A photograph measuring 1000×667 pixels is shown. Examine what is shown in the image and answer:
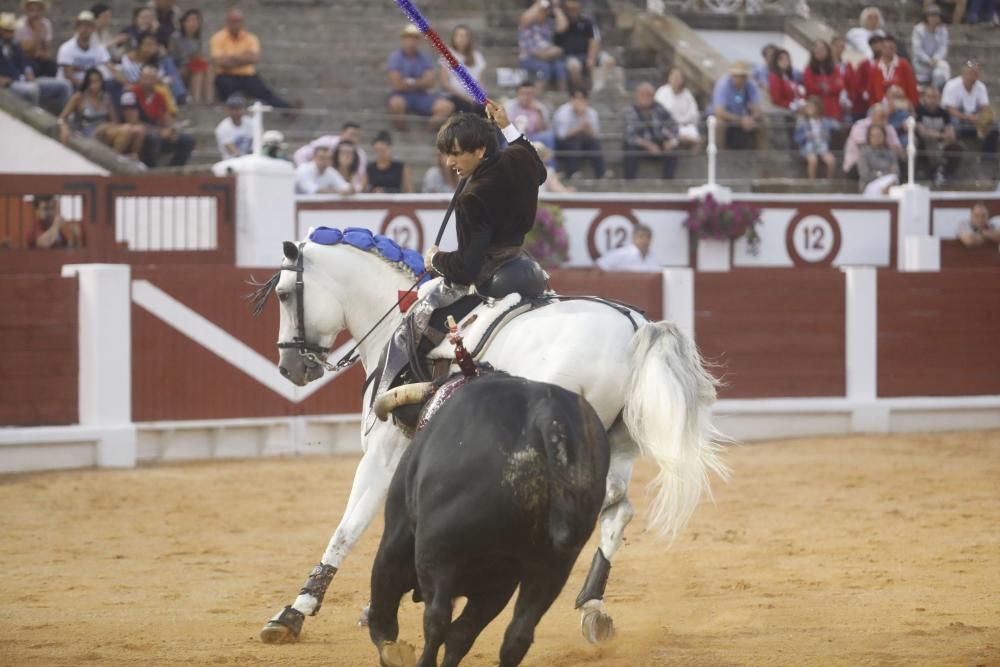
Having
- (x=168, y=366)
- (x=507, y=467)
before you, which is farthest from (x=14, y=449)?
(x=507, y=467)

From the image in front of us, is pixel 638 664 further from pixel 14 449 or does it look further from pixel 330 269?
pixel 14 449

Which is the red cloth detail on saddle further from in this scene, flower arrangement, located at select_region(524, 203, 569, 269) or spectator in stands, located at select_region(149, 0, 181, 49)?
spectator in stands, located at select_region(149, 0, 181, 49)

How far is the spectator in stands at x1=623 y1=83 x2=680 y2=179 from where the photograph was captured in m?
15.9

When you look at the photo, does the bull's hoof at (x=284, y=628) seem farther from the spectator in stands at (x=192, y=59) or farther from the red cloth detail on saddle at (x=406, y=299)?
the spectator in stands at (x=192, y=59)

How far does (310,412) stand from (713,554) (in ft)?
16.0

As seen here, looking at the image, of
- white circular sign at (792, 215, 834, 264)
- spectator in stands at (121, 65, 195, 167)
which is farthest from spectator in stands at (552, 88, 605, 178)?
spectator in stands at (121, 65, 195, 167)

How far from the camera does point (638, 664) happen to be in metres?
5.51

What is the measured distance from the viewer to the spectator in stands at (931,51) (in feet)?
61.9

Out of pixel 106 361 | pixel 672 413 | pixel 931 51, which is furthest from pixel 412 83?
pixel 672 413

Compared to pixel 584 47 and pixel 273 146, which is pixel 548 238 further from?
pixel 584 47

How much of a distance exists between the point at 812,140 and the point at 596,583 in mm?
11375

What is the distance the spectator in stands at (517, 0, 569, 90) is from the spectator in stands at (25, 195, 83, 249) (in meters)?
5.93

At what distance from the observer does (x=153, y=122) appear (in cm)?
1464

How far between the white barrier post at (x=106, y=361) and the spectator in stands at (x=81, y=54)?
3754 mm
